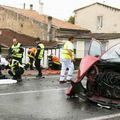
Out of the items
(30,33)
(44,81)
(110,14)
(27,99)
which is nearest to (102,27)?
(110,14)

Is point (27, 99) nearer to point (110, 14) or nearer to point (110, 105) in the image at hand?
point (110, 105)

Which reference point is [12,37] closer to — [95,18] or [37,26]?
[37,26]

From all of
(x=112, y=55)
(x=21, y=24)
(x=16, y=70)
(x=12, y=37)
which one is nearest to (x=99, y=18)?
(x=21, y=24)

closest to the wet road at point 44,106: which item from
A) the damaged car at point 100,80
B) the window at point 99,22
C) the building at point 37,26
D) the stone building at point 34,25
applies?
the damaged car at point 100,80

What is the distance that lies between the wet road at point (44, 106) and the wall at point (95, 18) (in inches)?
1585

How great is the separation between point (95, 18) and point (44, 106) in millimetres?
45593

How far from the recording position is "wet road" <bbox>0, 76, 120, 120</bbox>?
9.07 meters

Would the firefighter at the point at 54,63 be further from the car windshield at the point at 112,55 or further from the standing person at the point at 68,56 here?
the car windshield at the point at 112,55

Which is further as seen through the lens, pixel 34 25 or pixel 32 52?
pixel 34 25

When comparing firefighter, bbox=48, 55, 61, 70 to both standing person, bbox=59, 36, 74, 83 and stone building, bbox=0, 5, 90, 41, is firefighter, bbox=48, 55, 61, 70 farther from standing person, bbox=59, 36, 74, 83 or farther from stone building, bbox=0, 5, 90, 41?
stone building, bbox=0, 5, 90, 41

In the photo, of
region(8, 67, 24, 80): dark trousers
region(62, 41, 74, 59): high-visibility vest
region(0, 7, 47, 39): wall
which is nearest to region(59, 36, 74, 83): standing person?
region(62, 41, 74, 59): high-visibility vest

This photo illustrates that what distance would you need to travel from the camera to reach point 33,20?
50094 mm

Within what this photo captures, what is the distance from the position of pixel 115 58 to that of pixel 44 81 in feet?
17.8

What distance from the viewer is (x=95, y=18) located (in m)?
55.2
